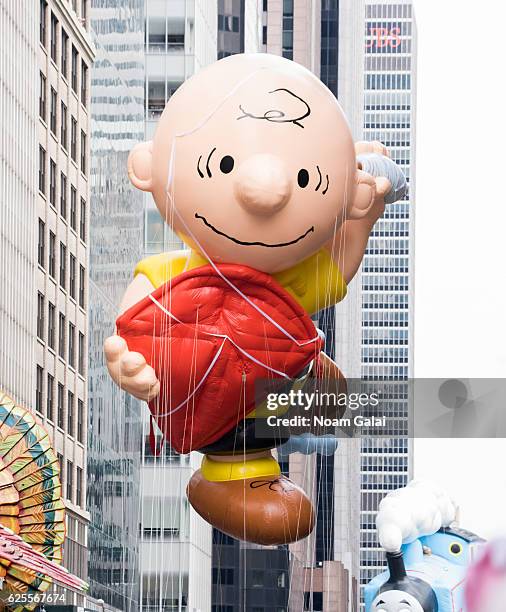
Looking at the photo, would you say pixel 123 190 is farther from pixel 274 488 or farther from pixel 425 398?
pixel 274 488

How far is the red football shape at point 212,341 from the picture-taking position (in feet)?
27.8

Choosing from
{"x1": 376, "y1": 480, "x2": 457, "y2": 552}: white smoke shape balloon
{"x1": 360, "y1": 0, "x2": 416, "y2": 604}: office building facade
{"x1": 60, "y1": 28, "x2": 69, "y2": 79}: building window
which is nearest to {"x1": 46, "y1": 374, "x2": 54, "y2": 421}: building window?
{"x1": 360, "y1": 0, "x2": 416, "y2": 604}: office building facade

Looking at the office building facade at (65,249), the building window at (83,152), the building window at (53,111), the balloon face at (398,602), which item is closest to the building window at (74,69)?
the office building facade at (65,249)

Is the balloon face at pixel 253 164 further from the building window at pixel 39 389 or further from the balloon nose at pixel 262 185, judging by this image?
the building window at pixel 39 389

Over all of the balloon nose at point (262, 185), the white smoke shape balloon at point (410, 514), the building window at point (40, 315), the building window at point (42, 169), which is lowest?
the white smoke shape balloon at point (410, 514)

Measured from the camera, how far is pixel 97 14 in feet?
130

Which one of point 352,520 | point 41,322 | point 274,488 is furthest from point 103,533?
point 274,488

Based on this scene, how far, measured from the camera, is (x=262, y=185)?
8266mm

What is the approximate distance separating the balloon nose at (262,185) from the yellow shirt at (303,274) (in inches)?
22.8

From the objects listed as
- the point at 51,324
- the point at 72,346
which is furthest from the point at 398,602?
the point at 72,346

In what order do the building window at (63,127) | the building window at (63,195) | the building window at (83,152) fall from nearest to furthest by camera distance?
the building window at (63,195)
the building window at (63,127)
the building window at (83,152)

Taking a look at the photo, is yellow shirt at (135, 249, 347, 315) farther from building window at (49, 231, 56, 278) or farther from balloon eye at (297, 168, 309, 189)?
building window at (49, 231, 56, 278)

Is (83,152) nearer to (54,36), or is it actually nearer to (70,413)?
(54,36)

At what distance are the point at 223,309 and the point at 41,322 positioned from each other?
81.6 ft
